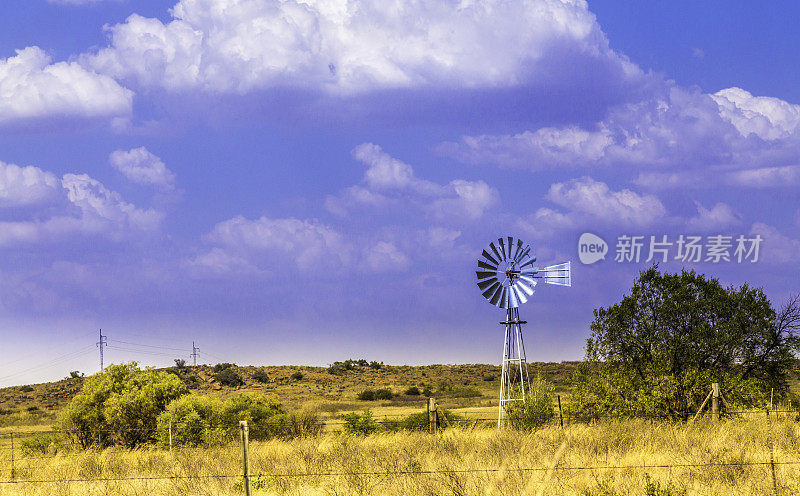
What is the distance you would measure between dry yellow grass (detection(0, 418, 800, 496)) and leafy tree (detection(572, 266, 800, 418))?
3.64m

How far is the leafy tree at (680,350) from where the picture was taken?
90.1ft

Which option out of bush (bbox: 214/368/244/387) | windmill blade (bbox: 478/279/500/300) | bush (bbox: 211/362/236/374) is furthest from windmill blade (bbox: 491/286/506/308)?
bush (bbox: 211/362/236/374)

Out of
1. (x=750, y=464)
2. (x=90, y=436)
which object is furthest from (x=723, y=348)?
(x=90, y=436)

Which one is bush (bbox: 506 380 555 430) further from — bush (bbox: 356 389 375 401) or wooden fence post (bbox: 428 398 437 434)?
bush (bbox: 356 389 375 401)

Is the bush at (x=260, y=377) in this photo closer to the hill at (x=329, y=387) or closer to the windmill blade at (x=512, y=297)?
the hill at (x=329, y=387)

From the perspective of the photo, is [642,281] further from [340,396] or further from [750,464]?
[340,396]

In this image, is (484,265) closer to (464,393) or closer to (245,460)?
(245,460)

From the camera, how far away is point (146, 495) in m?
15.6

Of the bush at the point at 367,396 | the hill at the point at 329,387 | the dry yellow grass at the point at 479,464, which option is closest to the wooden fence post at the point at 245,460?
the dry yellow grass at the point at 479,464

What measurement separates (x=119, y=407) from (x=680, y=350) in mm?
20601

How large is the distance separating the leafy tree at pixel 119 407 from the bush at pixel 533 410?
1292cm

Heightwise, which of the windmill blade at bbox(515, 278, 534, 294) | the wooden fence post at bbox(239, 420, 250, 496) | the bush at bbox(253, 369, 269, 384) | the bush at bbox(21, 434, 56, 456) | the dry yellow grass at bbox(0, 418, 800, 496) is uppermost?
the windmill blade at bbox(515, 278, 534, 294)

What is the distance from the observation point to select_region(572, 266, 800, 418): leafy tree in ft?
90.1

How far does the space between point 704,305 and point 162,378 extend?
20639 mm
